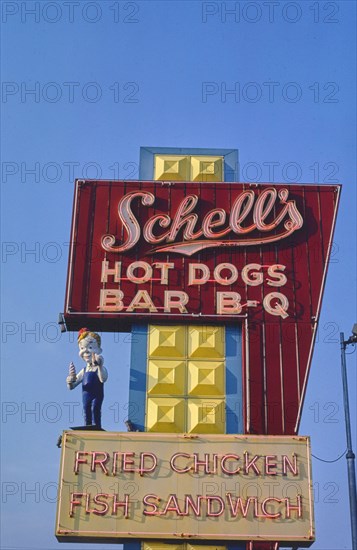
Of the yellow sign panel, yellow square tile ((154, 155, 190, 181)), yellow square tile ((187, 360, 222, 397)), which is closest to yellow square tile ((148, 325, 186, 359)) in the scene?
yellow square tile ((187, 360, 222, 397))

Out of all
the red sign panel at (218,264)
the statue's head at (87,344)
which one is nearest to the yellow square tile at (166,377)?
the red sign panel at (218,264)

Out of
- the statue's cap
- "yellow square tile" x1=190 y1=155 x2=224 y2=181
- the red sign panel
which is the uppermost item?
"yellow square tile" x1=190 y1=155 x2=224 y2=181

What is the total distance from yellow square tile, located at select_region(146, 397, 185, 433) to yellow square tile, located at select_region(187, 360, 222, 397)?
1.71 ft

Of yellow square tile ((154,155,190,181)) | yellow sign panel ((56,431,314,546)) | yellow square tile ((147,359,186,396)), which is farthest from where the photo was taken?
yellow square tile ((154,155,190,181))

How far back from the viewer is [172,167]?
1000 inches

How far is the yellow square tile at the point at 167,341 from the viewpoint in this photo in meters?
22.8

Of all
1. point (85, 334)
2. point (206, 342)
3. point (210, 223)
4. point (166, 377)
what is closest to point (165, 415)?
point (166, 377)

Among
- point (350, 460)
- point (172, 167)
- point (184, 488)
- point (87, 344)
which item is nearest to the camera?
point (184, 488)

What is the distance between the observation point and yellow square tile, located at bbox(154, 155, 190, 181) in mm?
25234

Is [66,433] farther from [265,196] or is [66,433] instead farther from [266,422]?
[265,196]

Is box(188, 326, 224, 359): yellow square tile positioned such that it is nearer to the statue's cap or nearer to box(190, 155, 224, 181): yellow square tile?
the statue's cap

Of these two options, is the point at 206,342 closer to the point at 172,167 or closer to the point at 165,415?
the point at 165,415

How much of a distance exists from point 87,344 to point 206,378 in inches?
128

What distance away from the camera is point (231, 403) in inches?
877
